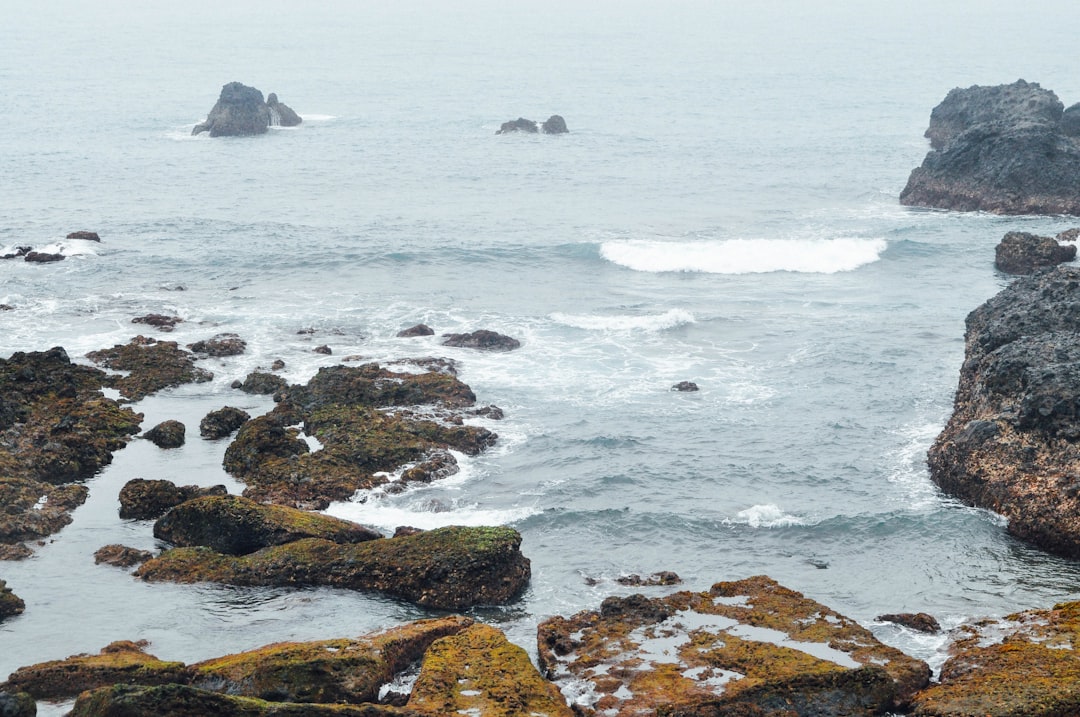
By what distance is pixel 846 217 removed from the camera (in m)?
64.8

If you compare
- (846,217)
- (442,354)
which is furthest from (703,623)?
(846,217)

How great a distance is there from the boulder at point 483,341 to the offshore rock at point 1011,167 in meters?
33.1

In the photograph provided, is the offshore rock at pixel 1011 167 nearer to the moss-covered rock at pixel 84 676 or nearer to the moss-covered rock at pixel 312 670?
the moss-covered rock at pixel 312 670

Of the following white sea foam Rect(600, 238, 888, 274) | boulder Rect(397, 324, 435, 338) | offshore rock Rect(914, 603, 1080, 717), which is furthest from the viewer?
white sea foam Rect(600, 238, 888, 274)

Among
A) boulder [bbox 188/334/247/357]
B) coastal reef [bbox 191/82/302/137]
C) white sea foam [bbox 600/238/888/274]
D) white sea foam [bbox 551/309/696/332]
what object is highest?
coastal reef [bbox 191/82/302/137]

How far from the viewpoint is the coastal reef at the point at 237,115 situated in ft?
306

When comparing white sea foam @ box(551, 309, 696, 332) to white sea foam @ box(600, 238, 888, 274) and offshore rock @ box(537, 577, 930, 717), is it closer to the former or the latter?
white sea foam @ box(600, 238, 888, 274)

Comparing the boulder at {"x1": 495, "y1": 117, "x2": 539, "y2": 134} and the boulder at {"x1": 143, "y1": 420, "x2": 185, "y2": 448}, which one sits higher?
the boulder at {"x1": 495, "y1": 117, "x2": 539, "y2": 134}

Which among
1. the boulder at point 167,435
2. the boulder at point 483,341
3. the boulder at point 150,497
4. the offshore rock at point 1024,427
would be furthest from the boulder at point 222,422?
the offshore rock at point 1024,427

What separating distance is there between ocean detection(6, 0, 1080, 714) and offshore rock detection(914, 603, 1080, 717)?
1104 millimetres

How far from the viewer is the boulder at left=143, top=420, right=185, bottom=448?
110 ft

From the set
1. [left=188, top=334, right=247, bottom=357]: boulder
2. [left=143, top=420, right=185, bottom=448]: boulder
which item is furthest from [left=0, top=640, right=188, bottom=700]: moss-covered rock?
→ [left=188, top=334, right=247, bottom=357]: boulder

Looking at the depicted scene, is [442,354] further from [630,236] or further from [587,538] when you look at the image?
[630,236]

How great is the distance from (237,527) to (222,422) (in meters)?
8.19
